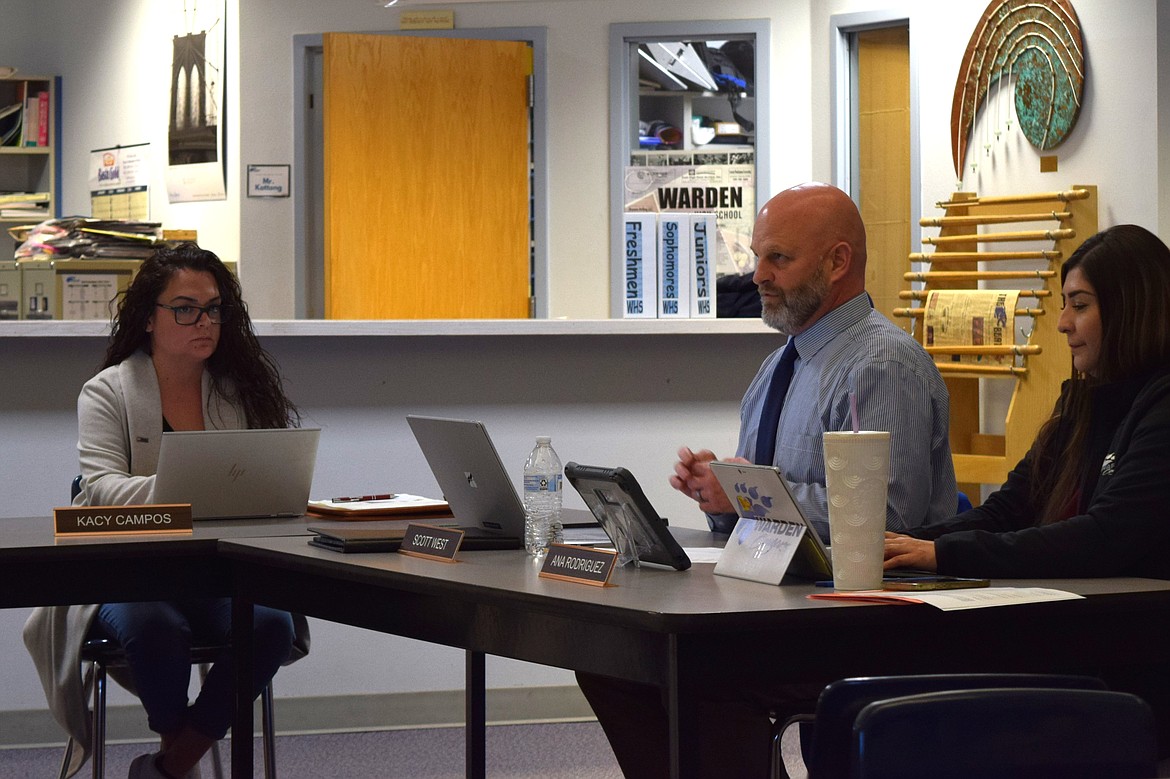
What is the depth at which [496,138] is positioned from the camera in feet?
18.9

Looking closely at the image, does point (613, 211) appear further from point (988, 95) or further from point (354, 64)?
point (988, 95)

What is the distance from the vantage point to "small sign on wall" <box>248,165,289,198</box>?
584cm

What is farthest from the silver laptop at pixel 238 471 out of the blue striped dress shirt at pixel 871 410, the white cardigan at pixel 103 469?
the blue striped dress shirt at pixel 871 410

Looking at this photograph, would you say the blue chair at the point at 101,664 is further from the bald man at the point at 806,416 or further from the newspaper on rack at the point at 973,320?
the newspaper on rack at the point at 973,320

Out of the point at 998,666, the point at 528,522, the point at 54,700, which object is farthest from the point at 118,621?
the point at 998,666

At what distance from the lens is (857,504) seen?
1693mm

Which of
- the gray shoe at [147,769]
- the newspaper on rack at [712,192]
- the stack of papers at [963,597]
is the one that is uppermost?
the newspaper on rack at [712,192]

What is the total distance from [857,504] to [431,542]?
765 mm

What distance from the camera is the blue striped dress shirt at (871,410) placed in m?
2.43

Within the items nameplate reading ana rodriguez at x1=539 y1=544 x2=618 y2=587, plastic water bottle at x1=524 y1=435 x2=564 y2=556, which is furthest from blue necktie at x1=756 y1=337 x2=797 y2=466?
nameplate reading ana rodriguez at x1=539 y1=544 x2=618 y2=587

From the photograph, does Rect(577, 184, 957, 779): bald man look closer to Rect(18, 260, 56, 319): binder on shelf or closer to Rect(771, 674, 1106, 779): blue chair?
Rect(771, 674, 1106, 779): blue chair

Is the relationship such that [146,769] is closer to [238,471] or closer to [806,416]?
[238,471]

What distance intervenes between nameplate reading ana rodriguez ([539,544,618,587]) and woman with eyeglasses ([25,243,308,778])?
1.13 m

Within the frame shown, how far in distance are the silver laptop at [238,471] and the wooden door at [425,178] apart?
281 cm
